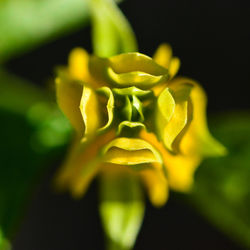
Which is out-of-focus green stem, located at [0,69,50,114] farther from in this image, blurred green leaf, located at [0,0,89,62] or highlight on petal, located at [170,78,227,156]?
highlight on petal, located at [170,78,227,156]

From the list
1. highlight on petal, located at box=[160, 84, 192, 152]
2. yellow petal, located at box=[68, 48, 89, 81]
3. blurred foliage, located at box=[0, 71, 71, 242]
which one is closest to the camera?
highlight on petal, located at box=[160, 84, 192, 152]

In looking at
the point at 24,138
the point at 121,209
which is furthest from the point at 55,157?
the point at 121,209

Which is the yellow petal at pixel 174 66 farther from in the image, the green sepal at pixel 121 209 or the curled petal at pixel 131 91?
the green sepal at pixel 121 209

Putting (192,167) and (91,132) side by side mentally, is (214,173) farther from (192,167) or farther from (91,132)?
(91,132)

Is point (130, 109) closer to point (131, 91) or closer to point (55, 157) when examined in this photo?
point (131, 91)

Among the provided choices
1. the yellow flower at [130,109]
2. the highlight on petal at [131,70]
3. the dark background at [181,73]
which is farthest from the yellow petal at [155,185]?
the dark background at [181,73]

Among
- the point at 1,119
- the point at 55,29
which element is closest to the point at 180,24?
the point at 55,29

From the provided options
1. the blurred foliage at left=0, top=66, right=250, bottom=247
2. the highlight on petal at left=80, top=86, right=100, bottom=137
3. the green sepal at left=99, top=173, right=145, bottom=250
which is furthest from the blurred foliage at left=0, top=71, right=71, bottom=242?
the highlight on petal at left=80, top=86, right=100, bottom=137
